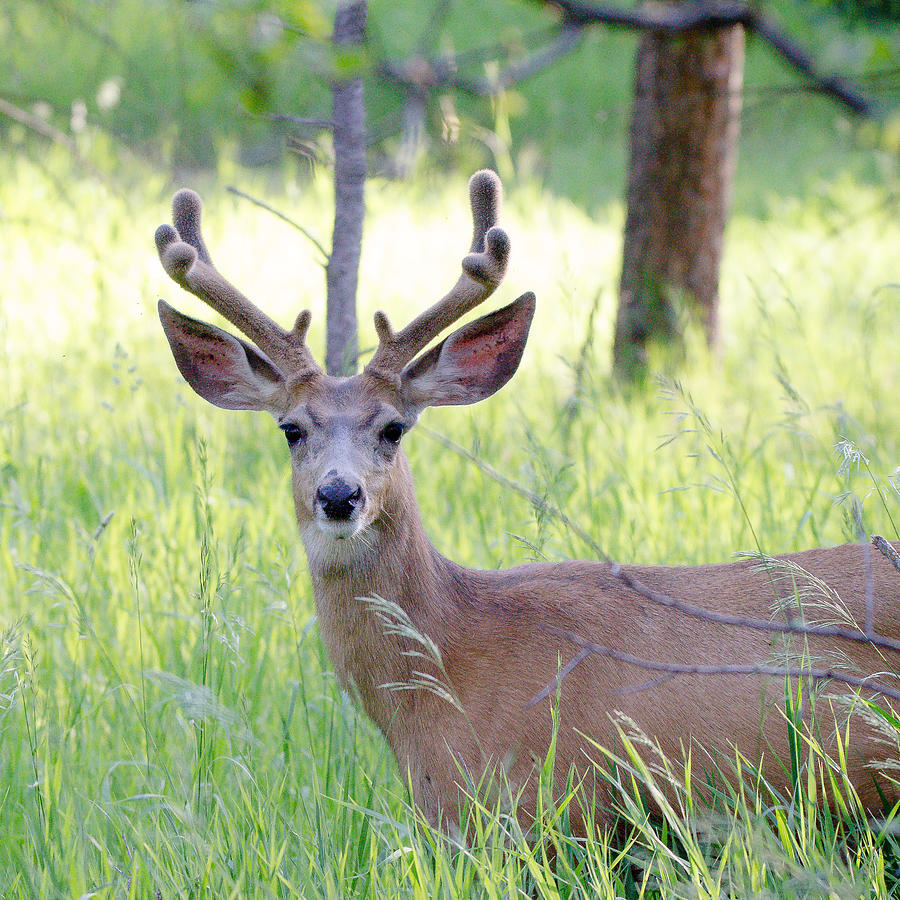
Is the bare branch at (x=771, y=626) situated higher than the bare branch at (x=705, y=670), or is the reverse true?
the bare branch at (x=771, y=626)

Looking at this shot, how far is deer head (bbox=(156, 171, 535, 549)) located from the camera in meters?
3.13

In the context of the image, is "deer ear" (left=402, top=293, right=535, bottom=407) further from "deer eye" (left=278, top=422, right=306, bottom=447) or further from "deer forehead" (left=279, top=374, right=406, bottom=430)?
"deer eye" (left=278, top=422, right=306, bottom=447)

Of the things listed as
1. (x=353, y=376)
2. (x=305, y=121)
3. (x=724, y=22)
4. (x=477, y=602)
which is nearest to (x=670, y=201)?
(x=305, y=121)

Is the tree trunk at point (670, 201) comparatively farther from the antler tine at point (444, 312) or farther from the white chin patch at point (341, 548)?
the white chin patch at point (341, 548)

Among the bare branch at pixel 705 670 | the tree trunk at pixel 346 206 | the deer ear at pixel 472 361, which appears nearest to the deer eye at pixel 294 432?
the deer ear at pixel 472 361

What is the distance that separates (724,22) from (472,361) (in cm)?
126

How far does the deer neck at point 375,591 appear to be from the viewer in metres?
3.06

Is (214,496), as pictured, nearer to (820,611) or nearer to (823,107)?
(820,611)

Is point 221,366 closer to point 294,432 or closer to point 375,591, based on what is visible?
point 294,432

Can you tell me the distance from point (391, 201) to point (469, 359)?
7.13m

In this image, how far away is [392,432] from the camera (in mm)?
3182

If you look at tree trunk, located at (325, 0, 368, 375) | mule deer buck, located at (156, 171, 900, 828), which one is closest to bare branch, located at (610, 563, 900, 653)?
mule deer buck, located at (156, 171, 900, 828)

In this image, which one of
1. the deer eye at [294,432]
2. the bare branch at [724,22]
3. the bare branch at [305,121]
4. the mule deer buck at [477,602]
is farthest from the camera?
the bare branch at [305,121]

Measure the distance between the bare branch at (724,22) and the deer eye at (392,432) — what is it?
112 centimetres
